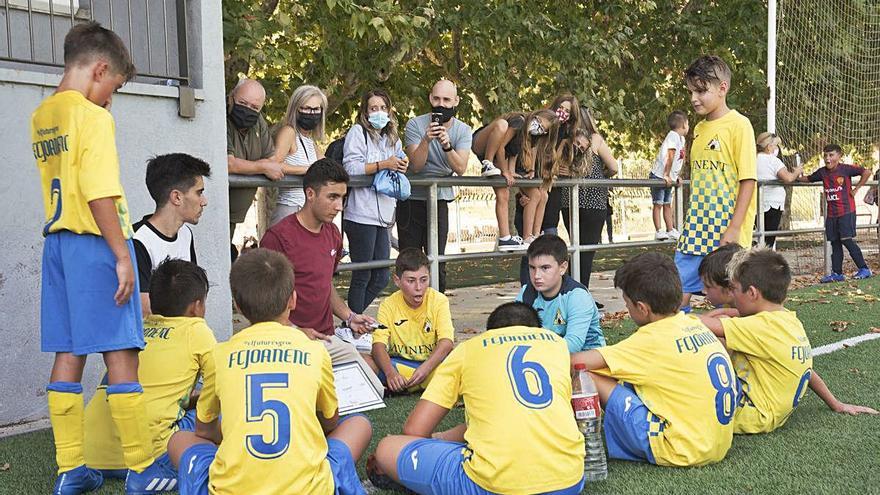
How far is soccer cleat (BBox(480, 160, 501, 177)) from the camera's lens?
741 centimetres

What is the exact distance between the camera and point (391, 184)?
6348 millimetres

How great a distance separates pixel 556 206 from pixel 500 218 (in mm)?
661

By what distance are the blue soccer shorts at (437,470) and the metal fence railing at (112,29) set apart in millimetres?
3199

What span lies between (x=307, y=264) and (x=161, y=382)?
151cm

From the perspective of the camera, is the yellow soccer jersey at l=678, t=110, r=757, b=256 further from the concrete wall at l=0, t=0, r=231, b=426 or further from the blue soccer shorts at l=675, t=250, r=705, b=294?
the concrete wall at l=0, t=0, r=231, b=426

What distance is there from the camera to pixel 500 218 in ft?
26.1

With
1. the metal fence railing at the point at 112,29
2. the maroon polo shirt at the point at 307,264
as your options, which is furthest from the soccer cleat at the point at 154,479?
the metal fence railing at the point at 112,29

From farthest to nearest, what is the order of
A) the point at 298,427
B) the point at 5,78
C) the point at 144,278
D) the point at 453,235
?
the point at 453,235
the point at 5,78
the point at 144,278
the point at 298,427

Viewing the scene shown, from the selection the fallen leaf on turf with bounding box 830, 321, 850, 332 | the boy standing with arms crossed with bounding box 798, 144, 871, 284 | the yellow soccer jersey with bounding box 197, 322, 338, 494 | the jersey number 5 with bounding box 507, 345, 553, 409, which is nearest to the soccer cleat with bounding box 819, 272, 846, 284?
the boy standing with arms crossed with bounding box 798, 144, 871, 284

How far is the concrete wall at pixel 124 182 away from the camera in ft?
16.3

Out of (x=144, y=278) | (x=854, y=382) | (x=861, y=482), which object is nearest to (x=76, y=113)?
(x=144, y=278)

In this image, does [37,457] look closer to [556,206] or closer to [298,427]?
[298,427]

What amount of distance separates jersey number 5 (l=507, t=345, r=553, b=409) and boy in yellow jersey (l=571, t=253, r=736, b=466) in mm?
527

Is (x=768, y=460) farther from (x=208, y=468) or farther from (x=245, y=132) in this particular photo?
(x=245, y=132)
